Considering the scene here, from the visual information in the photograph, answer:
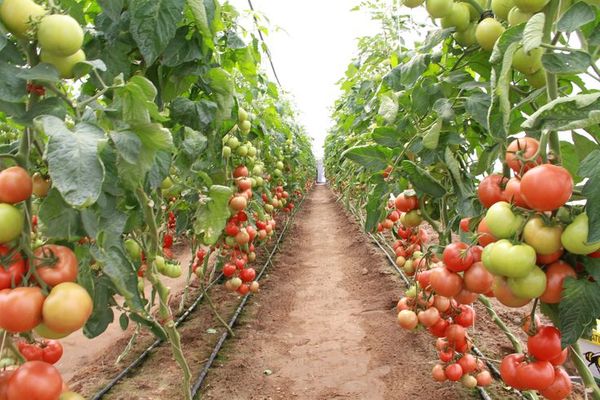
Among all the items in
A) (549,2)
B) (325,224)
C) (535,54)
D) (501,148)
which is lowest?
(325,224)

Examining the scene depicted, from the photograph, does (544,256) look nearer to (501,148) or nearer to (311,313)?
(501,148)

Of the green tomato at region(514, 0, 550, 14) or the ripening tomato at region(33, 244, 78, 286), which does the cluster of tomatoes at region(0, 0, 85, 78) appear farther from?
the green tomato at region(514, 0, 550, 14)

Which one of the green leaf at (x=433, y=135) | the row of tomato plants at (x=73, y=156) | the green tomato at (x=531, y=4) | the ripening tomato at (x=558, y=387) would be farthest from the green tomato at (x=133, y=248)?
the green tomato at (x=531, y=4)

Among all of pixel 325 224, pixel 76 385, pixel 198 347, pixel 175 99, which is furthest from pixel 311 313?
pixel 325 224

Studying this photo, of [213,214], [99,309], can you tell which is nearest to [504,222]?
[99,309]

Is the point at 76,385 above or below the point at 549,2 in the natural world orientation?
below

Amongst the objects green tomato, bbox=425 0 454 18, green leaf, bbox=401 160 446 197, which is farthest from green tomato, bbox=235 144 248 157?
green tomato, bbox=425 0 454 18

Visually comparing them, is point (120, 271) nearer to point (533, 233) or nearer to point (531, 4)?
point (533, 233)

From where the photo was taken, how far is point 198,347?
3.71 m

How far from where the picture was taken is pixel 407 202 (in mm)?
1997

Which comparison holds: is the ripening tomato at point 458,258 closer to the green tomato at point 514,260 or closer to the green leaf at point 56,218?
the green tomato at point 514,260

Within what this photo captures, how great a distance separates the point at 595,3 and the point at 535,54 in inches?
6.3

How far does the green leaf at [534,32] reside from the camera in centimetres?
84

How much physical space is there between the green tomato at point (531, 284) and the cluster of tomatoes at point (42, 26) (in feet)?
3.48
